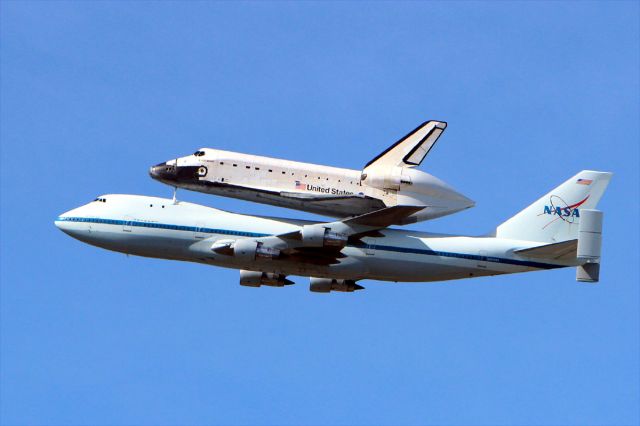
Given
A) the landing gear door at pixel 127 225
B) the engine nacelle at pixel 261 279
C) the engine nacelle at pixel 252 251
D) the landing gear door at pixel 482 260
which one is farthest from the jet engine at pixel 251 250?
the landing gear door at pixel 482 260

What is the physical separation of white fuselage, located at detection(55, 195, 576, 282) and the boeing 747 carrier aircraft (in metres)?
0.06

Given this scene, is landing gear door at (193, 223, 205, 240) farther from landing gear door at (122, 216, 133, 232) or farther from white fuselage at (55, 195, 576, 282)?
landing gear door at (122, 216, 133, 232)

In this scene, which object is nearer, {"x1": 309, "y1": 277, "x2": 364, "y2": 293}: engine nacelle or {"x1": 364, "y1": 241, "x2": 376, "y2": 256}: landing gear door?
{"x1": 364, "y1": 241, "x2": 376, "y2": 256}: landing gear door

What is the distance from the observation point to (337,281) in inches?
2741

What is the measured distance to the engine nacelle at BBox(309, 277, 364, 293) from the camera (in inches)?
2744

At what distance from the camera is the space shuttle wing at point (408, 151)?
2506 inches

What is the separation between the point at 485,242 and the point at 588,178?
859 cm

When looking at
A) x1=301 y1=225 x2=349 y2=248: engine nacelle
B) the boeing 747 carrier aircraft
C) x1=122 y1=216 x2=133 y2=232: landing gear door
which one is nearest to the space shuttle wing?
the boeing 747 carrier aircraft

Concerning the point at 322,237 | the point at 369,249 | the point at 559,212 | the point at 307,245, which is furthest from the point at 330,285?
the point at 559,212

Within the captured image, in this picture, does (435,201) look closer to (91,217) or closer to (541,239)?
(541,239)

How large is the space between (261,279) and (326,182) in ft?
31.3

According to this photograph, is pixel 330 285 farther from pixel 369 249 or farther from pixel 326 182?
pixel 326 182

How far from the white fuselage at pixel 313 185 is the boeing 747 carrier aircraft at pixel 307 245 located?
1.49 metres

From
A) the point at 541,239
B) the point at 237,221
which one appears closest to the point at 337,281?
the point at 237,221
